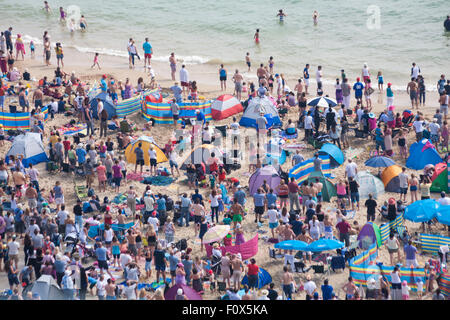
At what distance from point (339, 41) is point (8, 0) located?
75.2ft

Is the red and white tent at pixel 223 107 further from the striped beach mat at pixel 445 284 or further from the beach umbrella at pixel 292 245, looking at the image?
the striped beach mat at pixel 445 284

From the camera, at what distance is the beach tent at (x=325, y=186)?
22844mm

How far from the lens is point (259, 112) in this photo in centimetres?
2761

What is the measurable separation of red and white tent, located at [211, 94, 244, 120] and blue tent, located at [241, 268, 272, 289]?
11.1 metres

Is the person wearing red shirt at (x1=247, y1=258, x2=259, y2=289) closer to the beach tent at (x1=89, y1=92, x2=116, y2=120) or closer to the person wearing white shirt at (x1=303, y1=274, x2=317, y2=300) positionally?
the person wearing white shirt at (x1=303, y1=274, x2=317, y2=300)

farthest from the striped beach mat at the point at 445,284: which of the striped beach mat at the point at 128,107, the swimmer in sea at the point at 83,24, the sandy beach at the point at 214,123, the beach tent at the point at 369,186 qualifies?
the swimmer in sea at the point at 83,24

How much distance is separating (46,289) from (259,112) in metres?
12.6

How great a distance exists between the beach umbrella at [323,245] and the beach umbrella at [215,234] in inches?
87.3

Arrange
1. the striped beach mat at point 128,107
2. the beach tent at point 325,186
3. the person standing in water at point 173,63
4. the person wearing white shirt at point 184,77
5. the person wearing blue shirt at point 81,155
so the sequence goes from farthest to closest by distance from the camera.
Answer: the person standing in water at point 173,63
the person wearing white shirt at point 184,77
the striped beach mat at point 128,107
the person wearing blue shirt at point 81,155
the beach tent at point 325,186

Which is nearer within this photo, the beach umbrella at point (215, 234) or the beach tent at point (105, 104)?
the beach umbrella at point (215, 234)

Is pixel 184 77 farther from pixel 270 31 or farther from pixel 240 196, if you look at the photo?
pixel 270 31

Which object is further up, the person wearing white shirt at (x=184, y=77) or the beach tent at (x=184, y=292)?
the person wearing white shirt at (x=184, y=77)

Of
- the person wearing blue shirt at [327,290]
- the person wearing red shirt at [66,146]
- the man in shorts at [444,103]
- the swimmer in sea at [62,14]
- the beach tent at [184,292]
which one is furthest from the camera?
the swimmer in sea at [62,14]

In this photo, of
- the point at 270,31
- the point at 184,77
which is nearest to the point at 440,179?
the point at 184,77
